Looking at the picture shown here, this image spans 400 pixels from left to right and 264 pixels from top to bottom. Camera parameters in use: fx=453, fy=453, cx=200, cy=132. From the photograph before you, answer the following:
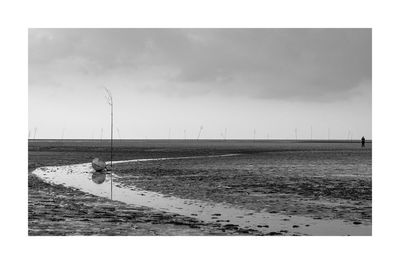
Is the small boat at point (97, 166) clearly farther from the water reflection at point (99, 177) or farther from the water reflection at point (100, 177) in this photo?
the water reflection at point (99, 177)

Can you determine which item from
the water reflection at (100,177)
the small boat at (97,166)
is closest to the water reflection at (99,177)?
the water reflection at (100,177)

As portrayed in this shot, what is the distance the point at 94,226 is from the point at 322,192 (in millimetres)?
11848

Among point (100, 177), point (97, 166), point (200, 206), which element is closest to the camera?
point (200, 206)

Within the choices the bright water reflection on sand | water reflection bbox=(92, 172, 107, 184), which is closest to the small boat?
water reflection bbox=(92, 172, 107, 184)

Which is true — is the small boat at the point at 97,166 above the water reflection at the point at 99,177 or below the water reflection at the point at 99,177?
above

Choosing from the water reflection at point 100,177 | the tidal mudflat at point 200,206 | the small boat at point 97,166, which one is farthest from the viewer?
the small boat at point 97,166

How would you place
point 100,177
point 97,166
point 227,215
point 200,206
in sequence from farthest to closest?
point 97,166 → point 100,177 → point 200,206 → point 227,215

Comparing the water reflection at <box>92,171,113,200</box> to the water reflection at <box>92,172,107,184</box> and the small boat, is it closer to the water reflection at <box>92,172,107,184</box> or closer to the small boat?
the water reflection at <box>92,172,107,184</box>

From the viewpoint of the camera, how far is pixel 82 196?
20312 mm

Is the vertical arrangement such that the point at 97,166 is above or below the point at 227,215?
above

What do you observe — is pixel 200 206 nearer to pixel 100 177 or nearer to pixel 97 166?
pixel 100 177

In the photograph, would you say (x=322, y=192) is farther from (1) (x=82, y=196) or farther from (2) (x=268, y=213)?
(1) (x=82, y=196)

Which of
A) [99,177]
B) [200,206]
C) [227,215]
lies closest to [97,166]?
[99,177]
